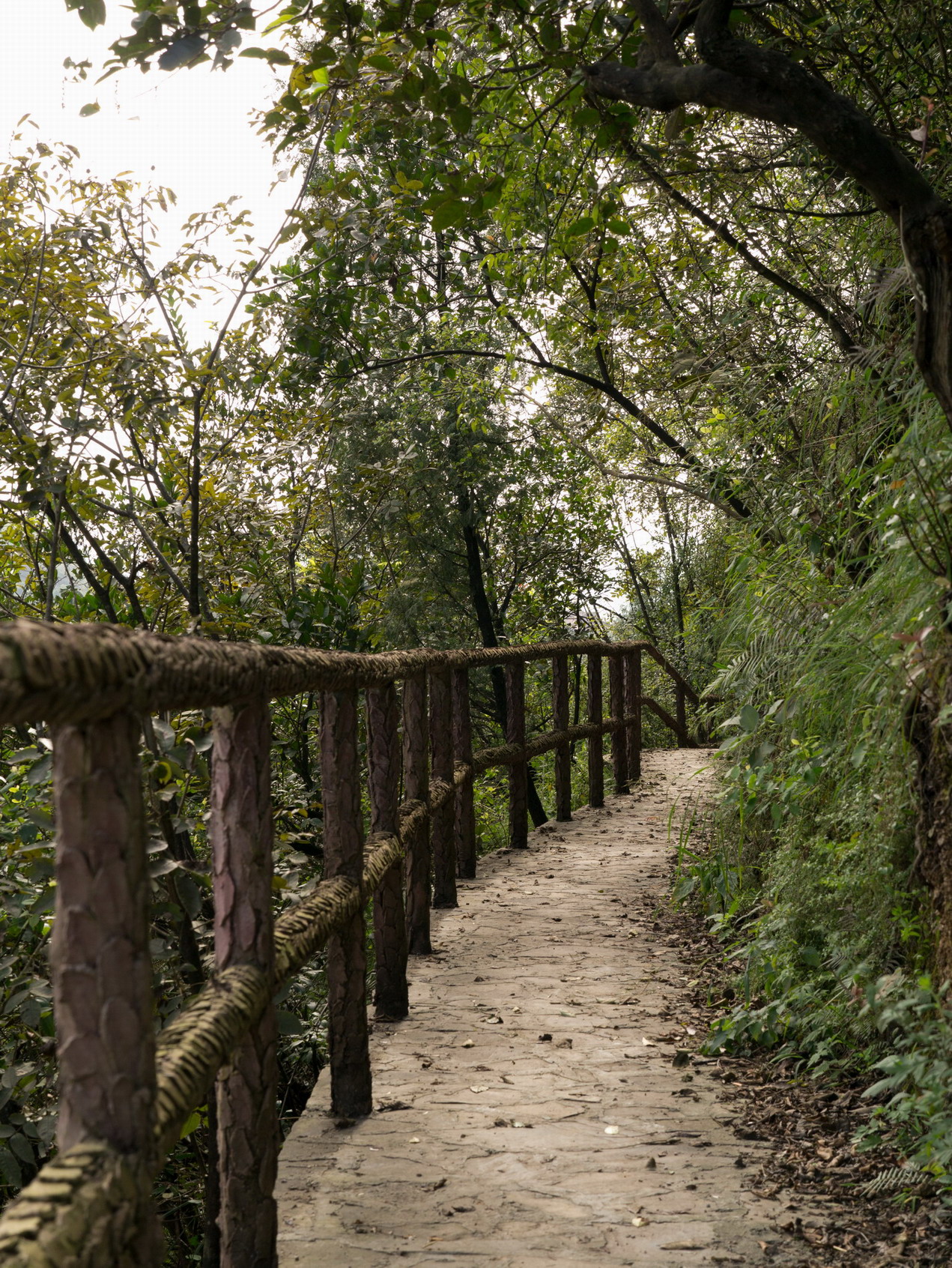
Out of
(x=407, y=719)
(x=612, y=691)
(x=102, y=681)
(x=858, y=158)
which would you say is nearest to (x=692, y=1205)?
(x=102, y=681)

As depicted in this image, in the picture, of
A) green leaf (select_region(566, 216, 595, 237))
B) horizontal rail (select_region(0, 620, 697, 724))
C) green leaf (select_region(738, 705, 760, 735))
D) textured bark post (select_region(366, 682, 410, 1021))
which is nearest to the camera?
horizontal rail (select_region(0, 620, 697, 724))

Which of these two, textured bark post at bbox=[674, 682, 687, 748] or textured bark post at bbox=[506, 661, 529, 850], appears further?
textured bark post at bbox=[674, 682, 687, 748]

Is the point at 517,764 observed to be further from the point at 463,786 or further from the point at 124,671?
the point at 124,671

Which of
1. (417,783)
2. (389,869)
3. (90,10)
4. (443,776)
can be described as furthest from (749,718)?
(90,10)

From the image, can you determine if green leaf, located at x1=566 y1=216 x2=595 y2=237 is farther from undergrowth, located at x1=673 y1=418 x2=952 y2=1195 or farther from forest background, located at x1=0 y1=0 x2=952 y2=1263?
undergrowth, located at x1=673 y1=418 x2=952 y2=1195

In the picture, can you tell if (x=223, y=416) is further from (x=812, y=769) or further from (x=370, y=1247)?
(x=370, y=1247)

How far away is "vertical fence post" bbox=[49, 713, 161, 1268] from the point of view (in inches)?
51.4

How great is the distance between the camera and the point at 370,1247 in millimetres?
2498

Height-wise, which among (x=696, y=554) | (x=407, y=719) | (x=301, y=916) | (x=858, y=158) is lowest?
(x=301, y=916)

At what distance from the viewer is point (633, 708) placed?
11070 mm

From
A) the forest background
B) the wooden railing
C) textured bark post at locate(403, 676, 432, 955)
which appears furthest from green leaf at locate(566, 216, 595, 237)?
textured bark post at locate(403, 676, 432, 955)

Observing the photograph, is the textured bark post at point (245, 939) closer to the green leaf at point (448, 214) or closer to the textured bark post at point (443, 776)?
the green leaf at point (448, 214)

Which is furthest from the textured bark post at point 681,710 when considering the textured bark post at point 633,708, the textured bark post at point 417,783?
the textured bark post at point 417,783

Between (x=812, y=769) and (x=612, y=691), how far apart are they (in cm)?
681
